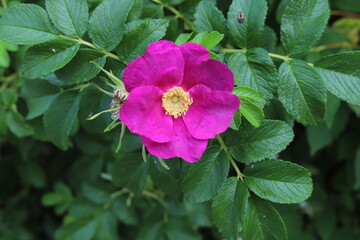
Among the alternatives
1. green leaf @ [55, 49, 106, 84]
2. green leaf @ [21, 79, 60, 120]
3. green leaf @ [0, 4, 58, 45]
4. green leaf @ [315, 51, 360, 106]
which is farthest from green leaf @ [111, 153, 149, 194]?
green leaf @ [315, 51, 360, 106]

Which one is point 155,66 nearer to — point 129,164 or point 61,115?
point 61,115

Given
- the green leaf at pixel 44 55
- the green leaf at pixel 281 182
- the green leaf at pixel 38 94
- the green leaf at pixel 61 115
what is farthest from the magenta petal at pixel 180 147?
the green leaf at pixel 38 94

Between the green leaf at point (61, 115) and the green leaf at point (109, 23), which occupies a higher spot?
the green leaf at point (109, 23)

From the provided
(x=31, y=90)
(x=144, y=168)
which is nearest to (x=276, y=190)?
(x=144, y=168)

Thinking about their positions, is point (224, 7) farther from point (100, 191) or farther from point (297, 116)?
point (100, 191)

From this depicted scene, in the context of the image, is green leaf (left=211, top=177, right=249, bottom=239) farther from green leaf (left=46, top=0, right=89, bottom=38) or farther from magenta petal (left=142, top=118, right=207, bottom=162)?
green leaf (left=46, top=0, right=89, bottom=38)

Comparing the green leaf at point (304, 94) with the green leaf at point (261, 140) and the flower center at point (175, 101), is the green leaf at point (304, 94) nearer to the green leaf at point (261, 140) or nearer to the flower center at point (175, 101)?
the green leaf at point (261, 140)
